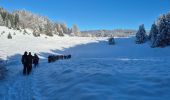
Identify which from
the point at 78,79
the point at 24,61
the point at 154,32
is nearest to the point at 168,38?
the point at 154,32

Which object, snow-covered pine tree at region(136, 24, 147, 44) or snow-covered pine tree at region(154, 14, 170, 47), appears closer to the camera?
snow-covered pine tree at region(154, 14, 170, 47)

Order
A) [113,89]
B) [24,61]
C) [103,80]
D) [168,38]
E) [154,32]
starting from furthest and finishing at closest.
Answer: [154,32]
[168,38]
[24,61]
[103,80]
[113,89]

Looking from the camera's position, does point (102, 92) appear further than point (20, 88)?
No

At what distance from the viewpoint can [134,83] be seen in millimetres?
12016

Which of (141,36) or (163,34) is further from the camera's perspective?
(141,36)

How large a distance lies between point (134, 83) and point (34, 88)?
5.33 meters

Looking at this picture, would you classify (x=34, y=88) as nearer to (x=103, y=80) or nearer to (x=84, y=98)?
(x=103, y=80)

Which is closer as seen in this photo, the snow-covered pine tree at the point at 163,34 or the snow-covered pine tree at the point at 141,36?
the snow-covered pine tree at the point at 163,34

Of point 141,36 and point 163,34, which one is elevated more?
point 163,34

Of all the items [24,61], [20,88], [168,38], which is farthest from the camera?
[168,38]

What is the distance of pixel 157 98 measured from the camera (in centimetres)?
992

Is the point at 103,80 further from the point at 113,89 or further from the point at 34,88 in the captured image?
the point at 34,88

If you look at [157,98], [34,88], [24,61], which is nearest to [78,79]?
[34,88]

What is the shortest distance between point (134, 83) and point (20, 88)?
613 centimetres
